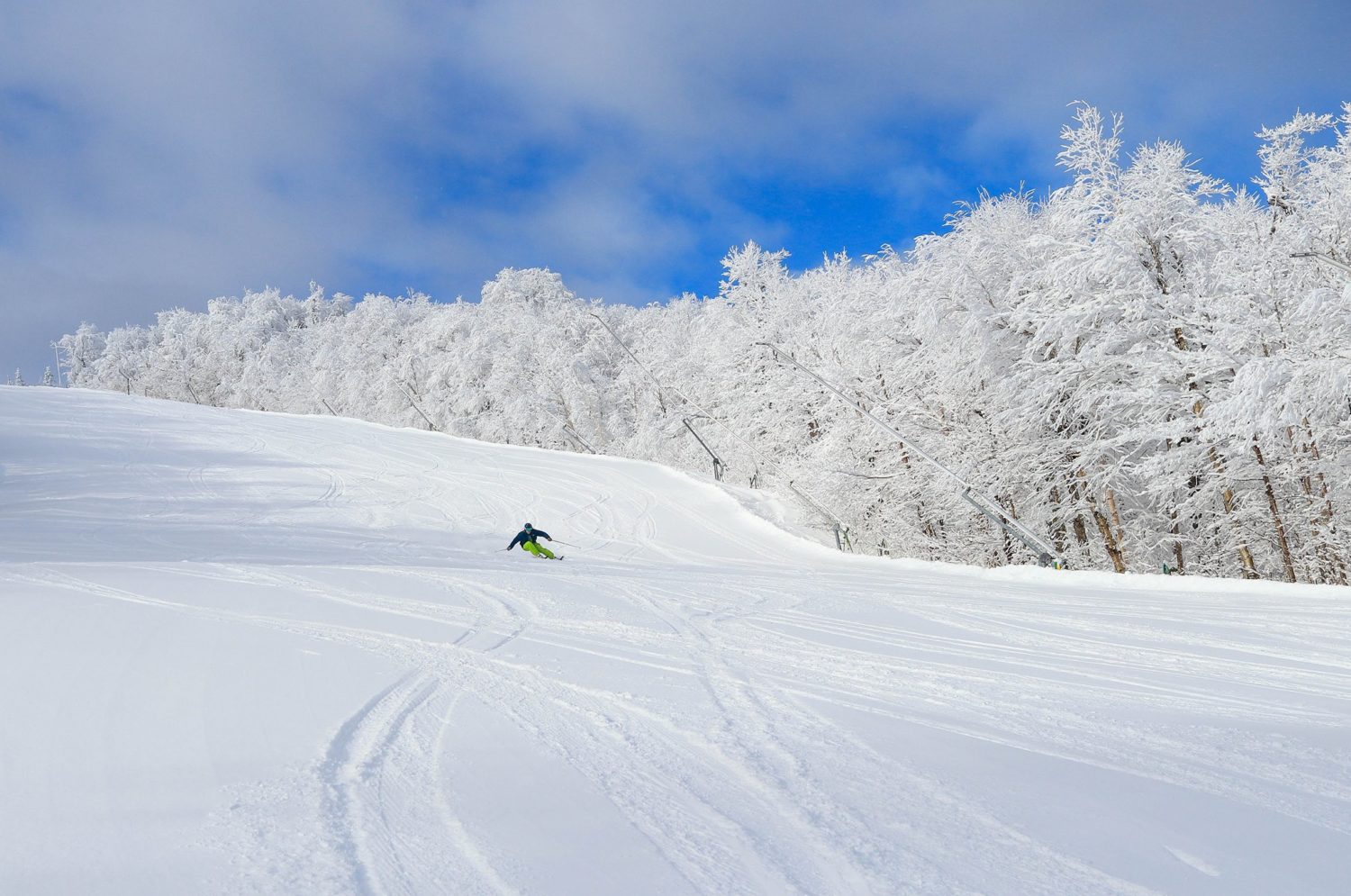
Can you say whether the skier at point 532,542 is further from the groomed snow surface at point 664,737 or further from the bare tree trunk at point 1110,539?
the bare tree trunk at point 1110,539

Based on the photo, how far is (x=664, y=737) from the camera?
4.84 meters

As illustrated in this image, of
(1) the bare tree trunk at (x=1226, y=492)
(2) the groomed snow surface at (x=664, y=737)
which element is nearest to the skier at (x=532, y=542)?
(2) the groomed snow surface at (x=664, y=737)

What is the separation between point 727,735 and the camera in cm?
486

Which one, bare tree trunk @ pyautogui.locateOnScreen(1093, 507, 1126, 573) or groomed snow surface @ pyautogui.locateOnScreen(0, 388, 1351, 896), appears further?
bare tree trunk @ pyautogui.locateOnScreen(1093, 507, 1126, 573)

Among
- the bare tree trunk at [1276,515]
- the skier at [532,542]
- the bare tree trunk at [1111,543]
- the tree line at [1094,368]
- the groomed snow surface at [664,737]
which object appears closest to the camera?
the groomed snow surface at [664,737]

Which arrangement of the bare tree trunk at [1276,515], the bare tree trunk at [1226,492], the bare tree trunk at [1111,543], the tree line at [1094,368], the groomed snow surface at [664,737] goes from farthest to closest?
the bare tree trunk at [1111,543]
the bare tree trunk at [1226,492]
the bare tree trunk at [1276,515]
the tree line at [1094,368]
the groomed snow surface at [664,737]

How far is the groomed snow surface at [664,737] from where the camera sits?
3168mm

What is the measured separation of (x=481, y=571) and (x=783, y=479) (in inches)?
760

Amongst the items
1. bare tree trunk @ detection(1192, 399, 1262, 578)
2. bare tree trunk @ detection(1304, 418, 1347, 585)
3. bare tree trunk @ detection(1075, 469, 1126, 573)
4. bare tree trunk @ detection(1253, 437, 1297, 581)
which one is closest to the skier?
bare tree trunk @ detection(1075, 469, 1126, 573)

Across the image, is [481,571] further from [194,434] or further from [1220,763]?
[194,434]

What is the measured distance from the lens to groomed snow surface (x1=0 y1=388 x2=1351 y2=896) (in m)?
3.17

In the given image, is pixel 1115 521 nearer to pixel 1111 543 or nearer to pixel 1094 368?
pixel 1111 543

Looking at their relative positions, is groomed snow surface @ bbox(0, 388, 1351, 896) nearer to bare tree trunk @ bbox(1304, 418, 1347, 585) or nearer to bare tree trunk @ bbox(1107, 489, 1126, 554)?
bare tree trunk @ bbox(1107, 489, 1126, 554)

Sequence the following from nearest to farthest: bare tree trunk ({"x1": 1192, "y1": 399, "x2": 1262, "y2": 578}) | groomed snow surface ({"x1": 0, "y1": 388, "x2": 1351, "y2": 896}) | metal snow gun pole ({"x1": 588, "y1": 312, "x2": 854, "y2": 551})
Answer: groomed snow surface ({"x1": 0, "y1": 388, "x2": 1351, "y2": 896}), bare tree trunk ({"x1": 1192, "y1": 399, "x2": 1262, "y2": 578}), metal snow gun pole ({"x1": 588, "y1": 312, "x2": 854, "y2": 551})
